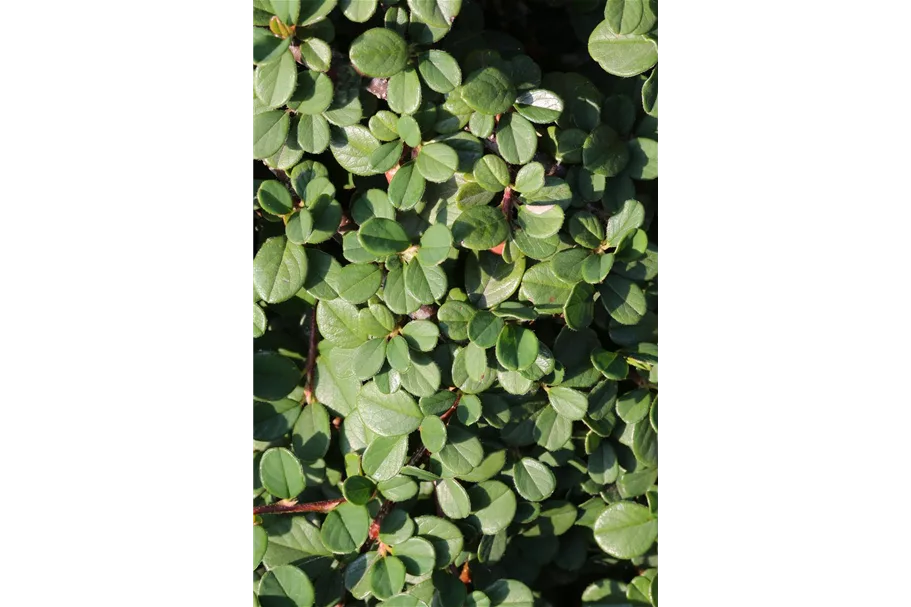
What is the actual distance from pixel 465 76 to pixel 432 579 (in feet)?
2.20

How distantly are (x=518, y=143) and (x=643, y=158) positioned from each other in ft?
0.60

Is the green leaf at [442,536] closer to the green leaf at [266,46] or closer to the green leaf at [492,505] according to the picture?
the green leaf at [492,505]

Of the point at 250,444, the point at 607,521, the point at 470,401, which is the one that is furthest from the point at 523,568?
the point at 250,444

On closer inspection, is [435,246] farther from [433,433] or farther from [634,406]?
[634,406]

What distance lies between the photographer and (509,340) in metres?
0.99

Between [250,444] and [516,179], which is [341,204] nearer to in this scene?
[516,179]

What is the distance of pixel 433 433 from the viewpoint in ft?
3.34

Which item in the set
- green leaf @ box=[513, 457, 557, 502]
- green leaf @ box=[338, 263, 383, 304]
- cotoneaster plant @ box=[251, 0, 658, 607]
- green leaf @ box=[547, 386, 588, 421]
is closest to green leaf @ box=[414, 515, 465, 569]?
cotoneaster plant @ box=[251, 0, 658, 607]

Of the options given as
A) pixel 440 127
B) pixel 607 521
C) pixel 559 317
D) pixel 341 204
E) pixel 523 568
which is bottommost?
pixel 523 568

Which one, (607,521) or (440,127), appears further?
(607,521)

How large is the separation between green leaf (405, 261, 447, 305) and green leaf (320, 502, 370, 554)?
29cm

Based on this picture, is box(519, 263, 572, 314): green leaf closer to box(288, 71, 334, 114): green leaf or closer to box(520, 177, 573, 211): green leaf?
box(520, 177, 573, 211): green leaf

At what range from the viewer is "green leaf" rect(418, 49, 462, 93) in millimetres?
980

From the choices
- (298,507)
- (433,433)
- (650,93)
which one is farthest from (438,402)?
(650,93)
